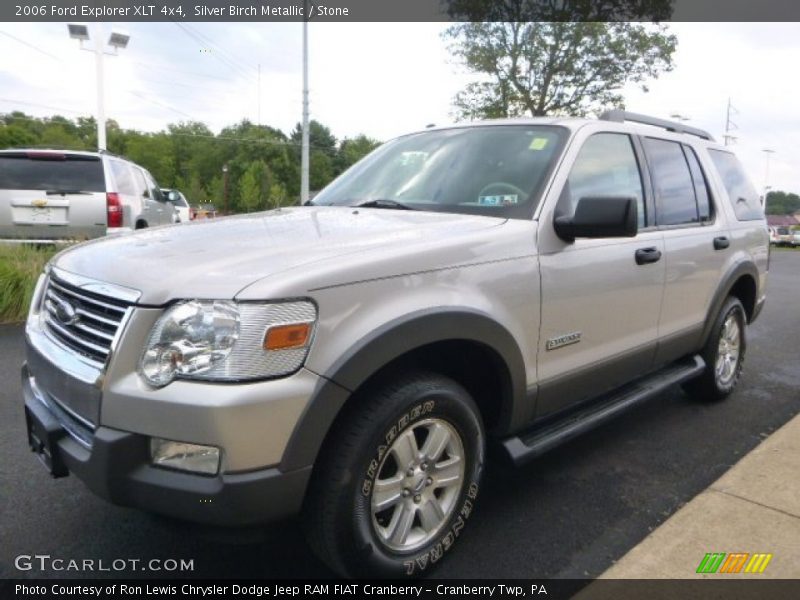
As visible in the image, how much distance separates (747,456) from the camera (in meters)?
3.43

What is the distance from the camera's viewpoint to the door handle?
329cm

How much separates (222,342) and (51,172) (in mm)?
7336

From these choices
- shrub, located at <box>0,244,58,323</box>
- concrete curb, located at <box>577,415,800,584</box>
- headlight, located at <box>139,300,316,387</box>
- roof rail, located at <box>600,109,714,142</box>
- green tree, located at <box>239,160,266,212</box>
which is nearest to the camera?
headlight, located at <box>139,300,316,387</box>

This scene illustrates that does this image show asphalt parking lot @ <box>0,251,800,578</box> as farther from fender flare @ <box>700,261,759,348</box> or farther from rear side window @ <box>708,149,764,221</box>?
rear side window @ <box>708,149,764,221</box>

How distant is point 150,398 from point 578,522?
197 centimetres

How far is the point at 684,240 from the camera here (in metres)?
3.79

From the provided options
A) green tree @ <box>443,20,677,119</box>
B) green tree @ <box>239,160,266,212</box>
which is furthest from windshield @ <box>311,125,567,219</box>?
green tree @ <box>239,160,266,212</box>

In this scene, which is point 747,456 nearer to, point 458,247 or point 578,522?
point 578,522

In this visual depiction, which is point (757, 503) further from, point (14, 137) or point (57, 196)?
point (14, 137)

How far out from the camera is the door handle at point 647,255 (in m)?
3.29

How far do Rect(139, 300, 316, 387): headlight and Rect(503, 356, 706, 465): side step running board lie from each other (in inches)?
48.5

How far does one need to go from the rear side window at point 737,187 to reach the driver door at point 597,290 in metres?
1.34

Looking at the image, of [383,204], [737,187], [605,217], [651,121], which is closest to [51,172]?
[383,204]

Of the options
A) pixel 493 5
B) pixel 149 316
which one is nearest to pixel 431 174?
pixel 149 316
